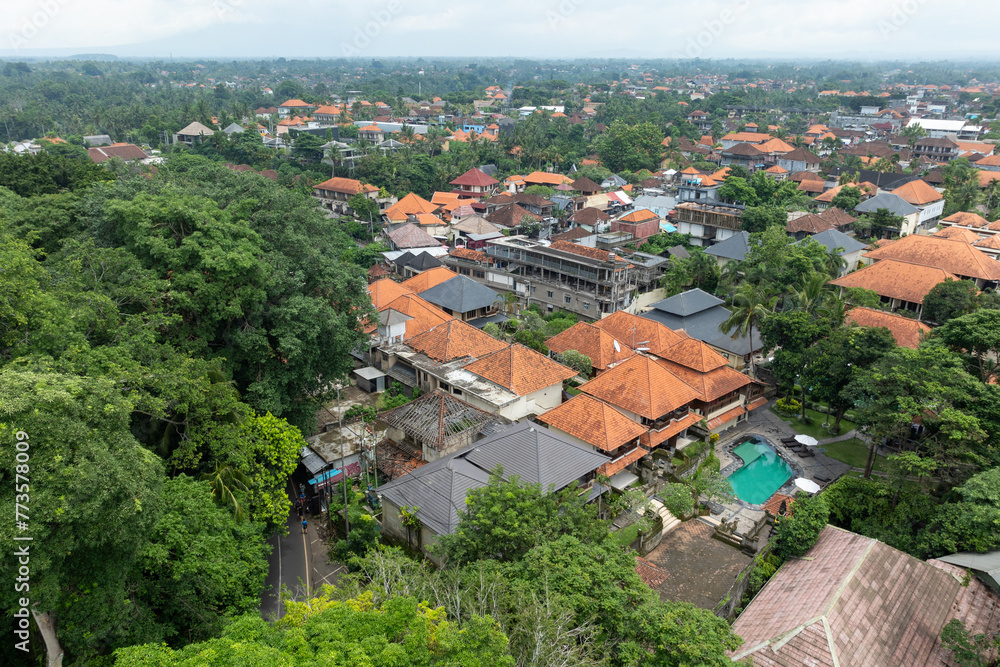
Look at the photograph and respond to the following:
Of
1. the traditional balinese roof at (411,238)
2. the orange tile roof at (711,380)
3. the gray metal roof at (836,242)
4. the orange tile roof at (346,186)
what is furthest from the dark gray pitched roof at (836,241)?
the orange tile roof at (346,186)

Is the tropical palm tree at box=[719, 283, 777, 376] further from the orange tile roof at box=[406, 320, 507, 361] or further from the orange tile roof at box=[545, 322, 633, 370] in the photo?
A: the orange tile roof at box=[406, 320, 507, 361]

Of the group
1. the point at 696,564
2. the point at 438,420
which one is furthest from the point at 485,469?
the point at 696,564

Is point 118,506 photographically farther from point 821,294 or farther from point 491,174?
point 491,174

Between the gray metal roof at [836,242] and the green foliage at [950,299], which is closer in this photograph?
the green foliage at [950,299]

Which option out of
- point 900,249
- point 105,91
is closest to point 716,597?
point 900,249

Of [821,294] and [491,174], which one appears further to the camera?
[491,174]

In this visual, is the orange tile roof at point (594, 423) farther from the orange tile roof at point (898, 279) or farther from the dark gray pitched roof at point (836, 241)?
the dark gray pitched roof at point (836, 241)
